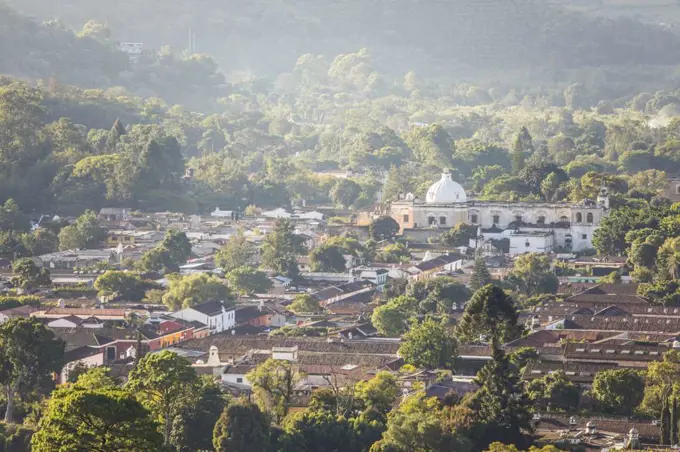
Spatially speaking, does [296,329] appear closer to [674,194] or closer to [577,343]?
[577,343]

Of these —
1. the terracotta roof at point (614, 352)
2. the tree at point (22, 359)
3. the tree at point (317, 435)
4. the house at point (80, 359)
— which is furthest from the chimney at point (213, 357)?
the tree at point (317, 435)

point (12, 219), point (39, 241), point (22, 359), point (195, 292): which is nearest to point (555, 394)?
point (22, 359)

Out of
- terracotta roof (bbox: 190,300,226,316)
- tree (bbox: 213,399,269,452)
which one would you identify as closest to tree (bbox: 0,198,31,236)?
terracotta roof (bbox: 190,300,226,316)

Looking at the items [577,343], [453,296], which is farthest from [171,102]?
[577,343]

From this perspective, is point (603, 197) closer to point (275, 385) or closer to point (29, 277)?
point (29, 277)

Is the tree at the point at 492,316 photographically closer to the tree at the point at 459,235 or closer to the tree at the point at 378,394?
the tree at the point at 378,394

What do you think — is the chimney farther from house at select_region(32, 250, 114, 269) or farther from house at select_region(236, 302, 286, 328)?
house at select_region(32, 250, 114, 269)
